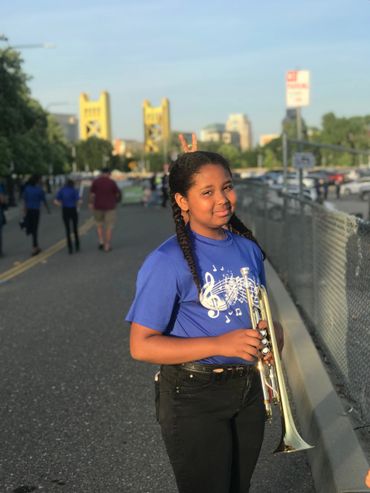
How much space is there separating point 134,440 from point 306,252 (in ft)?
12.4

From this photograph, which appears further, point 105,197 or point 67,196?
point 105,197

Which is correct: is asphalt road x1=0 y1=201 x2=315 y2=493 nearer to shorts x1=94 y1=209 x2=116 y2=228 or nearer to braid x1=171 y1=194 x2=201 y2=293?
braid x1=171 y1=194 x2=201 y2=293

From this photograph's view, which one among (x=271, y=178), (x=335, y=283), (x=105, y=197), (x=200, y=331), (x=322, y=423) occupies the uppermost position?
A: (x=200, y=331)

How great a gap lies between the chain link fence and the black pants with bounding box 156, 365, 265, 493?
1986 millimetres

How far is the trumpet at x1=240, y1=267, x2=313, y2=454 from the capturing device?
2.33m

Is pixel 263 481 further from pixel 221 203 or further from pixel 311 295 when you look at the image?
pixel 311 295

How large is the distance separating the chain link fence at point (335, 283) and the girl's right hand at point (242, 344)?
218cm

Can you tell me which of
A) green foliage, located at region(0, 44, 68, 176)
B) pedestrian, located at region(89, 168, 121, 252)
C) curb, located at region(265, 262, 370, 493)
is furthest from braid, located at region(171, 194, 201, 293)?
green foliage, located at region(0, 44, 68, 176)

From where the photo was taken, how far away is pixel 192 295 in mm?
2373

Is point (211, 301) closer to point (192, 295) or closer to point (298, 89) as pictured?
point (192, 295)

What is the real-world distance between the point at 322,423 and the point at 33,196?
1198 centimetres

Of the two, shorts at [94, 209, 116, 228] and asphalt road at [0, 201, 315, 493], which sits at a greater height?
shorts at [94, 209, 116, 228]

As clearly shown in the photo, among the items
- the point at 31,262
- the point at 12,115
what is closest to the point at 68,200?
the point at 31,262

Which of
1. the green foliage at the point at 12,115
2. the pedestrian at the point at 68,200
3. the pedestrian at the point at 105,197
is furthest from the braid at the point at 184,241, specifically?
the green foliage at the point at 12,115
